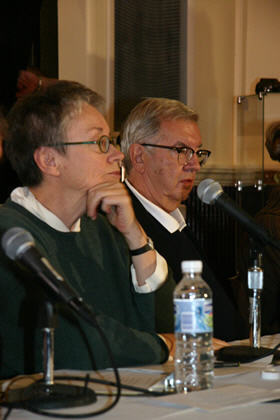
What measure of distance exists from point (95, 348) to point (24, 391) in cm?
37

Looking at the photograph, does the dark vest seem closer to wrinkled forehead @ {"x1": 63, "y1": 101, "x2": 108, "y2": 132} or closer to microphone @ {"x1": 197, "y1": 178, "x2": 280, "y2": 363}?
wrinkled forehead @ {"x1": 63, "y1": 101, "x2": 108, "y2": 132}

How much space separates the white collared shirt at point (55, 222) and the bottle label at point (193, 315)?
0.71 meters

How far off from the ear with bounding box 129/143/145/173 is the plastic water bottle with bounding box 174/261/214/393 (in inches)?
52.9

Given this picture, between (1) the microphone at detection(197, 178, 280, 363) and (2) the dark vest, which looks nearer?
(1) the microphone at detection(197, 178, 280, 363)

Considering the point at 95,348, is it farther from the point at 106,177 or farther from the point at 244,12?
the point at 244,12

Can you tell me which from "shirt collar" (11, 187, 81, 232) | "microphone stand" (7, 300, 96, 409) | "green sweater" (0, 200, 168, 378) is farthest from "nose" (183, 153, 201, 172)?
"microphone stand" (7, 300, 96, 409)

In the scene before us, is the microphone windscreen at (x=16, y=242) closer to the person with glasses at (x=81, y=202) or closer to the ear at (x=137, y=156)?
the person with glasses at (x=81, y=202)

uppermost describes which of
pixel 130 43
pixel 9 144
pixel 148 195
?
pixel 130 43

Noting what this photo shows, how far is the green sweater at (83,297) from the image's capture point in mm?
1698

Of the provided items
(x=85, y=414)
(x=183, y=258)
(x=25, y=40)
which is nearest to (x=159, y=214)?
(x=183, y=258)

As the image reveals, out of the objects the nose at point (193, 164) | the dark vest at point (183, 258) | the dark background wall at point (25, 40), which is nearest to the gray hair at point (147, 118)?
→ the nose at point (193, 164)

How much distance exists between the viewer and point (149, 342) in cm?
172

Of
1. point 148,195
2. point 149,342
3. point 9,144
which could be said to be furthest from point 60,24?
point 149,342

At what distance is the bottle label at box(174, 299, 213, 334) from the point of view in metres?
1.35
